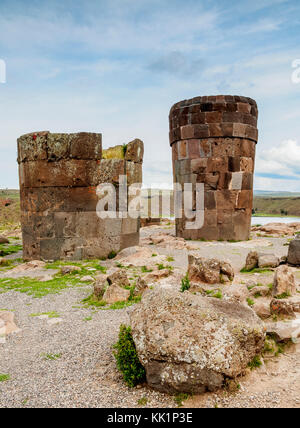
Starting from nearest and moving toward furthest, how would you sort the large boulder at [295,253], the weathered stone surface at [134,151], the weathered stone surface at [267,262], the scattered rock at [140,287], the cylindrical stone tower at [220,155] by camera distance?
the scattered rock at [140,287], the weathered stone surface at [267,262], the large boulder at [295,253], the weathered stone surface at [134,151], the cylindrical stone tower at [220,155]

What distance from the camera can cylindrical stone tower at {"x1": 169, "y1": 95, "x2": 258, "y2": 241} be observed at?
12820 millimetres

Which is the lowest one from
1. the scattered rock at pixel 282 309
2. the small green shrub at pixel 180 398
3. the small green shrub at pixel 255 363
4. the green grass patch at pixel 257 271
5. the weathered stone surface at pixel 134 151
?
the small green shrub at pixel 180 398

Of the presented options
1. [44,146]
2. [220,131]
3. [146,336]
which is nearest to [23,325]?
[146,336]

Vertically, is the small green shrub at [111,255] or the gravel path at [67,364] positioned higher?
the small green shrub at [111,255]

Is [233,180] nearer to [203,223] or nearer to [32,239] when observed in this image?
[203,223]

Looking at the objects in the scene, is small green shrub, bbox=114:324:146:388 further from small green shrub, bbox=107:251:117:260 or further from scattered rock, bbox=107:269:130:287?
small green shrub, bbox=107:251:117:260

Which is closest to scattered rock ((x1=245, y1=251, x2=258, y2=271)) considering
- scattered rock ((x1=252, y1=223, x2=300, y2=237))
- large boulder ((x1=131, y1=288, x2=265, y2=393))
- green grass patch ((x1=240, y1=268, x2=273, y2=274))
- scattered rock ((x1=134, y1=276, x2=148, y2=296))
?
green grass patch ((x1=240, y1=268, x2=273, y2=274))

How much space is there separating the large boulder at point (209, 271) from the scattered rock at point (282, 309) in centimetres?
202

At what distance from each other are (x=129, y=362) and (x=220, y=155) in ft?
34.5

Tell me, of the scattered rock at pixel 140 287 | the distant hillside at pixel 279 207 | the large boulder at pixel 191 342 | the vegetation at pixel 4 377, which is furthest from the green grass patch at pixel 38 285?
the distant hillside at pixel 279 207

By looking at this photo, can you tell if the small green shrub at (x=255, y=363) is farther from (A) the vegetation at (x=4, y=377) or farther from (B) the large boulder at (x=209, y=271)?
(B) the large boulder at (x=209, y=271)

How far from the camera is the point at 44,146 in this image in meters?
9.14

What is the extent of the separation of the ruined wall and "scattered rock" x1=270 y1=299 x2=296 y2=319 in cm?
588

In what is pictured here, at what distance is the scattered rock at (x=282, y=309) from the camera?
4.56 m
